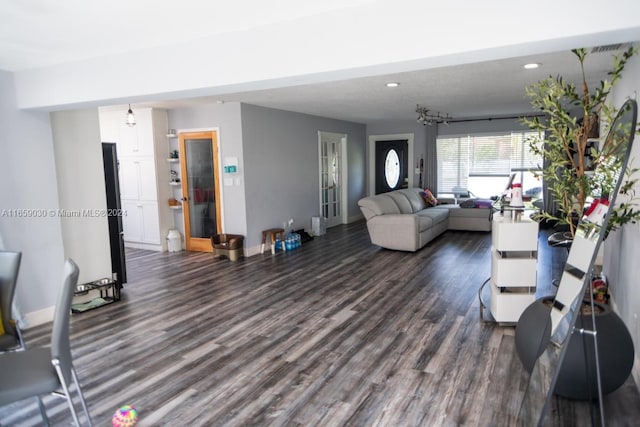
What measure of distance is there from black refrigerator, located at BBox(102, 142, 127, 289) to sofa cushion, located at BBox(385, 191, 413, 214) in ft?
14.1

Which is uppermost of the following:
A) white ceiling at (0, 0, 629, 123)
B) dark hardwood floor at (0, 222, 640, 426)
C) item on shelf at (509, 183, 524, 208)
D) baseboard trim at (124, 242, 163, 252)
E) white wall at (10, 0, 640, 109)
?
white ceiling at (0, 0, 629, 123)

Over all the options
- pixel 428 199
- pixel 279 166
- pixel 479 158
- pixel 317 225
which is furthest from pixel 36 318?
pixel 479 158

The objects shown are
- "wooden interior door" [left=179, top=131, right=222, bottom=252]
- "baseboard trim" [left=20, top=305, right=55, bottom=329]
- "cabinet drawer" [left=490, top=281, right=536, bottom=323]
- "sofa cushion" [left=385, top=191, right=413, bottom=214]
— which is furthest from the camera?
"sofa cushion" [left=385, top=191, right=413, bottom=214]

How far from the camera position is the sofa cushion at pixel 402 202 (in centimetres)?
716

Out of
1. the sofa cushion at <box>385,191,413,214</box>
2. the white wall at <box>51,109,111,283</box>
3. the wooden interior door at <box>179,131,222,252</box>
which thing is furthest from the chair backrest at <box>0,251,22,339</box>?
the sofa cushion at <box>385,191,413,214</box>

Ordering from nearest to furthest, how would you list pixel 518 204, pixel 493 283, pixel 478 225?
pixel 518 204, pixel 493 283, pixel 478 225

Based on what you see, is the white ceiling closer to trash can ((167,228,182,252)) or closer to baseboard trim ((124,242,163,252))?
trash can ((167,228,182,252))

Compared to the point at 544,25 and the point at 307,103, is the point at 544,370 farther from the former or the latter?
the point at 307,103

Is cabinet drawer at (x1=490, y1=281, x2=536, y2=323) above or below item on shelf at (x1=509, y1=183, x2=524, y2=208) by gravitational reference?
below

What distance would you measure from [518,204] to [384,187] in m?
6.88

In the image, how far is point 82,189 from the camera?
14.2ft

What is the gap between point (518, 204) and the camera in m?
3.41

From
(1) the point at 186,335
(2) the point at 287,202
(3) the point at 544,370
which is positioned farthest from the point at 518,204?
(2) the point at 287,202

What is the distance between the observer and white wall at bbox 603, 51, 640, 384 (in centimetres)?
266
